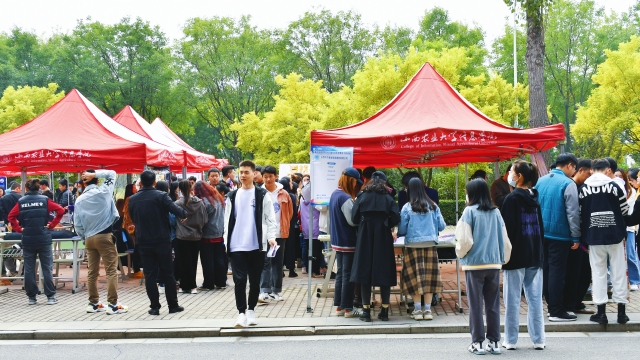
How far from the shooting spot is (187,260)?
11.1m

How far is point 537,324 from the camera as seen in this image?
675 centimetres

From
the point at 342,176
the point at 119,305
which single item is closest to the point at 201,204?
the point at 119,305

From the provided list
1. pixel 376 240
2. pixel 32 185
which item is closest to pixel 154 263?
pixel 32 185

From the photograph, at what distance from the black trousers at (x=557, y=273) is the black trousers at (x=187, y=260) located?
5.94m

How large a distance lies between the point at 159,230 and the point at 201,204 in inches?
83.9

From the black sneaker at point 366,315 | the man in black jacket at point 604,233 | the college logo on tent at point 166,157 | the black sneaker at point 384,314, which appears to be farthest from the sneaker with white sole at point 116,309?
the man in black jacket at point 604,233

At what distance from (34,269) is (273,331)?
4777 mm

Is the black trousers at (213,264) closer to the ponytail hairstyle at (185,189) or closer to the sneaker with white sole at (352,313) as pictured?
the ponytail hairstyle at (185,189)

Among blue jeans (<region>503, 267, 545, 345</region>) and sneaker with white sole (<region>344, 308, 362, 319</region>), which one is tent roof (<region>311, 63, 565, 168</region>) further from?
blue jeans (<region>503, 267, 545, 345</region>)

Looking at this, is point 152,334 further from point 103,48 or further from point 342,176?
point 103,48

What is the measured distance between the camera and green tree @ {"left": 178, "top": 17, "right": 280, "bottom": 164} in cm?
4278

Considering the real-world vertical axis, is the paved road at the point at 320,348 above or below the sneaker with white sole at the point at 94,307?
below

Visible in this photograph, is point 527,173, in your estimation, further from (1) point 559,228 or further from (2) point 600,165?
(1) point 559,228

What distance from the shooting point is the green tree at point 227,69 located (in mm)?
42781
